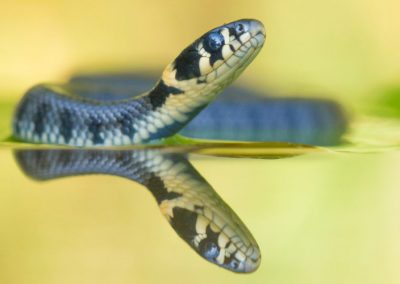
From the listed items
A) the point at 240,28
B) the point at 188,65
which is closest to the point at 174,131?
the point at 188,65

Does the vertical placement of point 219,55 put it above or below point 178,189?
above

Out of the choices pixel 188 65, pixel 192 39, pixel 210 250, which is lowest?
pixel 210 250

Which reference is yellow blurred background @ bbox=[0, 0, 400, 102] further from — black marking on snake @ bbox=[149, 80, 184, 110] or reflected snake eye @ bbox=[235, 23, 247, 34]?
reflected snake eye @ bbox=[235, 23, 247, 34]

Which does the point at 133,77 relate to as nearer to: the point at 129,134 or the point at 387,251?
the point at 129,134

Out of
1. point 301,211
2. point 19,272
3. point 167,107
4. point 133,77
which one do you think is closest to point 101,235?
point 19,272

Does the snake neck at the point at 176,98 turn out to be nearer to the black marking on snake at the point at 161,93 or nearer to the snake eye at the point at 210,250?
the black marking on snake at the point at 161,93

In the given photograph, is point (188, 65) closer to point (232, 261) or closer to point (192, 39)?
point (232, 261)

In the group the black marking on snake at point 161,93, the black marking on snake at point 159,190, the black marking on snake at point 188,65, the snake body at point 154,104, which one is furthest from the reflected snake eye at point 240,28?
the black marking on snake at point 159,190

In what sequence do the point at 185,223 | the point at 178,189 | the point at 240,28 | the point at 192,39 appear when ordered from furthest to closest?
the point at 192,39
the point at 240,28
the point at 178,189
the point at 185,223
